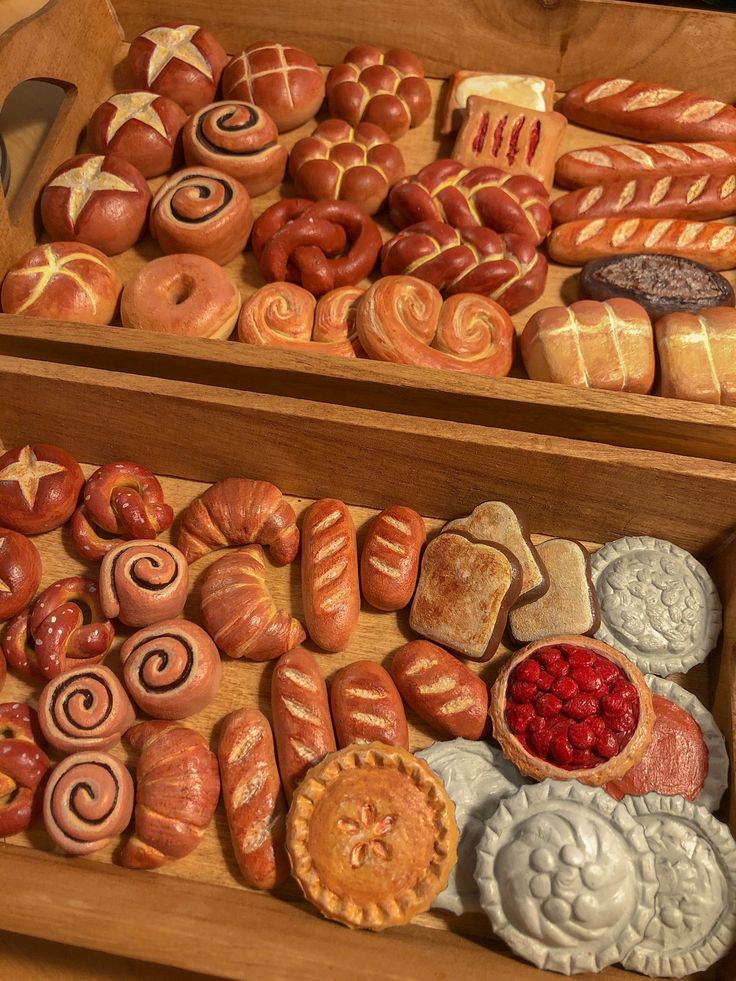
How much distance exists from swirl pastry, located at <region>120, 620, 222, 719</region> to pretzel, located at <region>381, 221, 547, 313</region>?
1.11 m

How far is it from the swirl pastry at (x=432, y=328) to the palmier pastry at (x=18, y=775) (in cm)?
117

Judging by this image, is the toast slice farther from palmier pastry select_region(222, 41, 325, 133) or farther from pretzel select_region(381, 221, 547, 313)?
palmier pastry select_region(222, 41, 325, 133)

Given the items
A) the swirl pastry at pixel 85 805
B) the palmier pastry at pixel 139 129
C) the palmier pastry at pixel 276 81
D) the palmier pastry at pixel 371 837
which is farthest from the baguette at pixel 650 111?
the swirl pastry at pixel 85 805

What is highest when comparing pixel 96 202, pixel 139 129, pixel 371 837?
pixel 139 129

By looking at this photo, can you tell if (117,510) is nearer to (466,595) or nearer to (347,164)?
(466,595)

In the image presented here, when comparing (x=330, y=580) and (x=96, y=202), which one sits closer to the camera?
(x=330, y=580)

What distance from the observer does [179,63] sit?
8.41ft

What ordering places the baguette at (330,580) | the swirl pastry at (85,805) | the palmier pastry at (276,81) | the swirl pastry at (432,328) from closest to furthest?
the swirl pastry at (85,805)
the baguette at (330,580)
the swirl pastry at (432,328)
the palmier pastry at (276,81)

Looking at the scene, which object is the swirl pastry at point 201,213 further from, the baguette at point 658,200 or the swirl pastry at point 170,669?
the swirl pastry at point 170,669

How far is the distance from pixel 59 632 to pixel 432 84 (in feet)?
6.75

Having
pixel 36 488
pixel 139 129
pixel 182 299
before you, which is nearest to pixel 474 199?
pixel 182 299

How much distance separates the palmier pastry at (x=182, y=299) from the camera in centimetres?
213

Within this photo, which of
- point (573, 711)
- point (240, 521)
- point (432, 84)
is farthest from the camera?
point (432, 84)

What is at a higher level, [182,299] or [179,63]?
[179,63]
